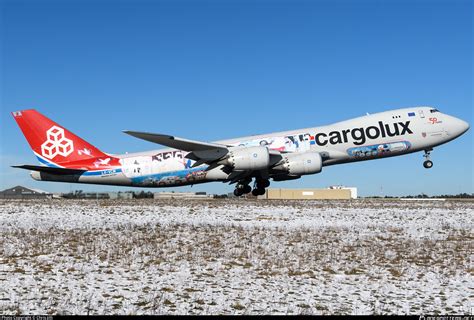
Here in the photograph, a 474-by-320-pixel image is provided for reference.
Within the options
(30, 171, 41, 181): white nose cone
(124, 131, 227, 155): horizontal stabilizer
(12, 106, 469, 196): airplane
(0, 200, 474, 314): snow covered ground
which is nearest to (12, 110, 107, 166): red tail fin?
(12, 106, 469, 196): airplane

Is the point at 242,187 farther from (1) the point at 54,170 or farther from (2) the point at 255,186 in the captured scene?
(1) the point at 54,170

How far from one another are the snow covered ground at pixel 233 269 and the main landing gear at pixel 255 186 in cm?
1630

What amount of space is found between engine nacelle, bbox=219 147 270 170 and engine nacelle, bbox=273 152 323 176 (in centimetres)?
166

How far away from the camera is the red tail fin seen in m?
36.8

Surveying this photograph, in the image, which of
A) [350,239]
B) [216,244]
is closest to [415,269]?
[350,239]

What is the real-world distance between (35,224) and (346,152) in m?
22.2

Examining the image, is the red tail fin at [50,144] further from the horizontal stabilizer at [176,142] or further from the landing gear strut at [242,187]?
the landing gear strut at [242,187]

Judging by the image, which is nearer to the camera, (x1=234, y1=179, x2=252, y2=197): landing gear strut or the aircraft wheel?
the aircraft wheel

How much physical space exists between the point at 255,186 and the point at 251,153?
5042 millimetres

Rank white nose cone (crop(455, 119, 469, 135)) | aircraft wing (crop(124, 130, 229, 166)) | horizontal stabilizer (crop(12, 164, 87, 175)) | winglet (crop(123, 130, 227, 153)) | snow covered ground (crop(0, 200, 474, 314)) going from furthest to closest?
white nose cone (crop(455, 119, 469, 135)) < horizontal stabilizer (crop(12, 164, 87, 175)) < aircraft wing (crop(124, 130, 229, 166)) < winglet (crop(123, 130, 227, 153)) < snow covered ground (crop(0, 200, 474, 314))

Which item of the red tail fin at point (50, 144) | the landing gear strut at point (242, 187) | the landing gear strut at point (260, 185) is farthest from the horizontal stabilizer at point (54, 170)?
the landing gear strut at point (260, 185)

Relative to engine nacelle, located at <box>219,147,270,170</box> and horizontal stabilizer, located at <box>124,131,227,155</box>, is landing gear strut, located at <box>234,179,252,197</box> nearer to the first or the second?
engine nacelle, located at <box>219,147,270,170</box>

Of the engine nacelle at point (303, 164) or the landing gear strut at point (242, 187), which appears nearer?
the engine nacelle at point (303, 164)

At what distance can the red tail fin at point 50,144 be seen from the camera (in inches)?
1451
